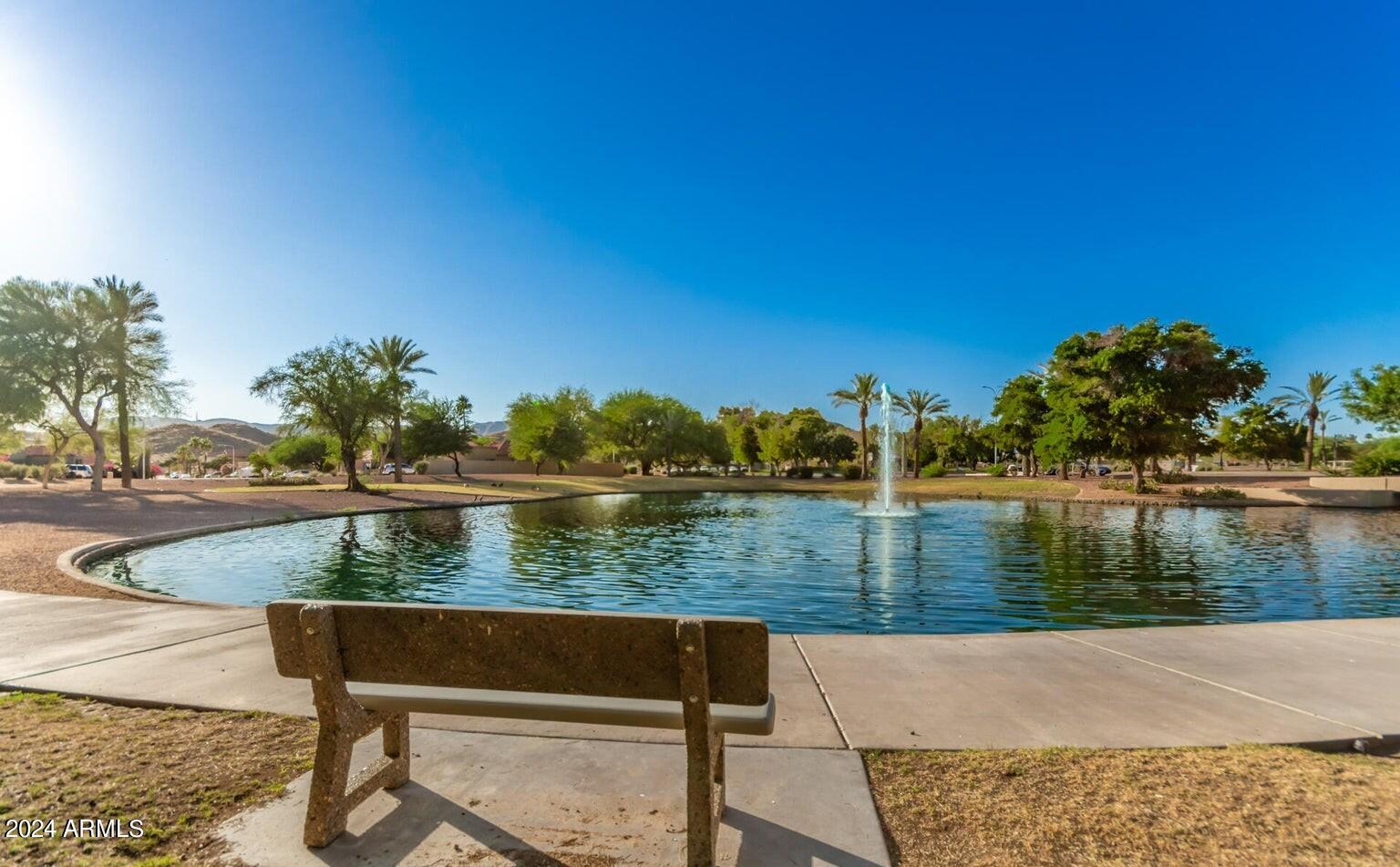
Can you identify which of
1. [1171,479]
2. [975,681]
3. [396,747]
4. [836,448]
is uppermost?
[836,448]

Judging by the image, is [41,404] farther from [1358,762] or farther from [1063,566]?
[1358,762]

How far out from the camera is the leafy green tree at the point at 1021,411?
200 ft

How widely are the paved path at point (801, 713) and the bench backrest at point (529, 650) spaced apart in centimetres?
74

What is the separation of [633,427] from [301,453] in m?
47.1

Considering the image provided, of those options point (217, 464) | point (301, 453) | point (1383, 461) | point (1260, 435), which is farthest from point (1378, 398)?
point (217, 464)

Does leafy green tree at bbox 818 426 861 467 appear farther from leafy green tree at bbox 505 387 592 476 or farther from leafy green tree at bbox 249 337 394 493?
leafy green tree at bbox 249 337 394 493

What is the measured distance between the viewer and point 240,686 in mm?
5395

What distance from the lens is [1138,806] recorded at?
3.44 metres

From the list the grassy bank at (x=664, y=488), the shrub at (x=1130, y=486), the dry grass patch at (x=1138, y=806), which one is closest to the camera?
the dry grass patch at (x=1138, y=806)

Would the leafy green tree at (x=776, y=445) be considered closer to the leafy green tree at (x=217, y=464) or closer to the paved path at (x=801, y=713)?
the paved path at (x=801, y=713)

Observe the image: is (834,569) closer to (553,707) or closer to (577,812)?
(577,812)

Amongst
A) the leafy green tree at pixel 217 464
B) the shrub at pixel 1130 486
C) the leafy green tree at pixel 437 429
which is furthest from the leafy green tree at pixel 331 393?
the leafy green tree at pixel 217 464

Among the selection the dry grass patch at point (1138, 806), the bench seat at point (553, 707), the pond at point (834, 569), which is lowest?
the pond at point (834, 569)

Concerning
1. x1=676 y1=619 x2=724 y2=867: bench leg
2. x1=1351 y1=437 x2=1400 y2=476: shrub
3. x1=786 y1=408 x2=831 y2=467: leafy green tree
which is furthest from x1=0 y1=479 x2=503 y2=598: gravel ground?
x1=1351 y1=437 x2=1400 y2=476: shrub
